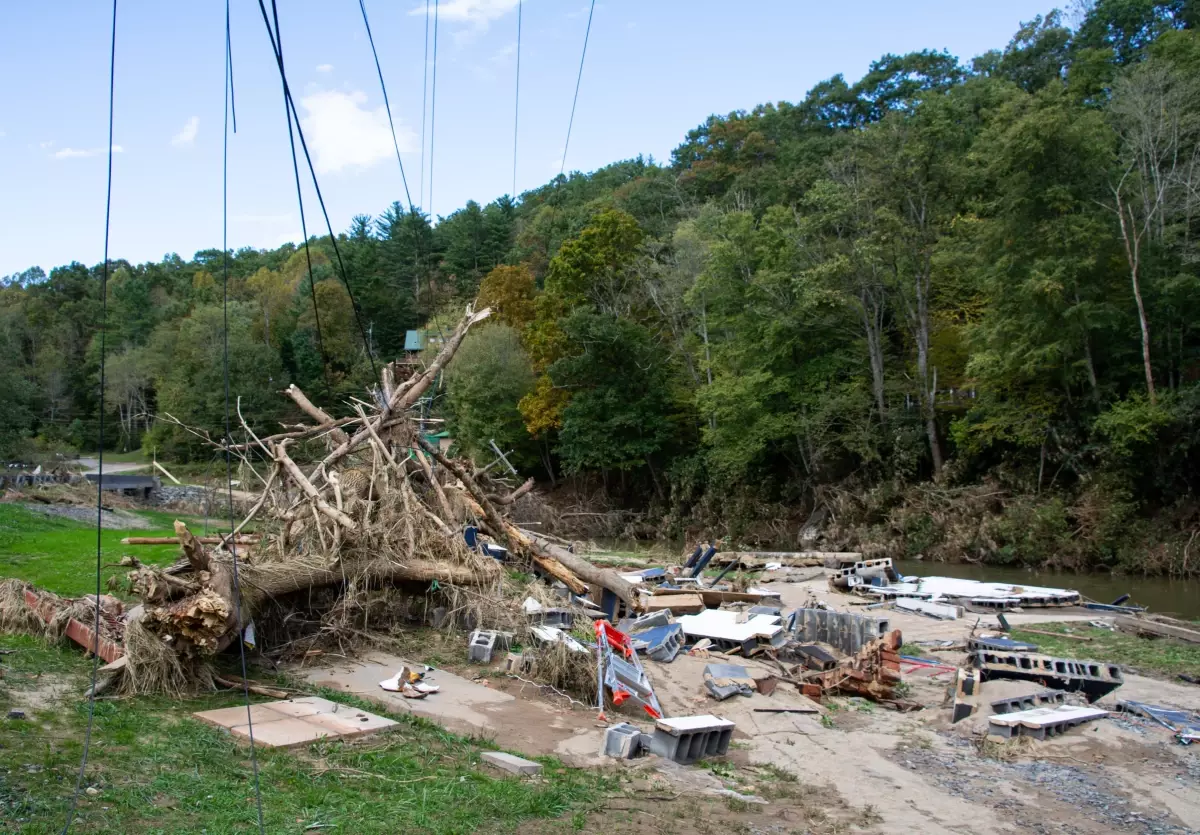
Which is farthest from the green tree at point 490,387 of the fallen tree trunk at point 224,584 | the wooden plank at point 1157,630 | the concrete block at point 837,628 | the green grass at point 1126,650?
the wooden plank at point 1157,630

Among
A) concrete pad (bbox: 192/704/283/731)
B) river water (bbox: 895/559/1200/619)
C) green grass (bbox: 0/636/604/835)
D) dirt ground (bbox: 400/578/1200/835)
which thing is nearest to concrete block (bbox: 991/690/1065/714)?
dirt ground (bbox: 400/578/1200/835)

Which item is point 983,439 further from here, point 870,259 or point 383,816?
point 383,816

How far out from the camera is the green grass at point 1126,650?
11.0 meters

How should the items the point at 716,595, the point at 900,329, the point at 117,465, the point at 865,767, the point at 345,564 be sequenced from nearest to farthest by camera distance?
1. the point at 865,767
2. the point at 345,564
3. the point at 716,595
4. the point at 900,329
5. the point at 117,465

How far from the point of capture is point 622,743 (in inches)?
279

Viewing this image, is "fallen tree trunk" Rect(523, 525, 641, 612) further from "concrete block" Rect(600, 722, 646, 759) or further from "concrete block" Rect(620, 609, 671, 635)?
"concrete block" Rect(600, 722, 646, 759)

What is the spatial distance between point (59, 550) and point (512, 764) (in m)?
13.1

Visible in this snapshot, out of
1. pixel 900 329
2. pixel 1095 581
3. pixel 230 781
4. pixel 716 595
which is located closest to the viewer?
pixel 230 781

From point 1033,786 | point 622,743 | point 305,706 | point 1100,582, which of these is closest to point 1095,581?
point 1100,582

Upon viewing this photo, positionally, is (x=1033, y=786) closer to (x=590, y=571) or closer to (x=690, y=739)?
(x=690, y=739)

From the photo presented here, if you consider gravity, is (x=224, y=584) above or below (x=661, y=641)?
above

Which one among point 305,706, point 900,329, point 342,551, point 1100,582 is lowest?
point 1100,582

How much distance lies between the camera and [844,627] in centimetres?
1157

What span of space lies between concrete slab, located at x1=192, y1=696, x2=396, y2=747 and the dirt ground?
4.02 ft
